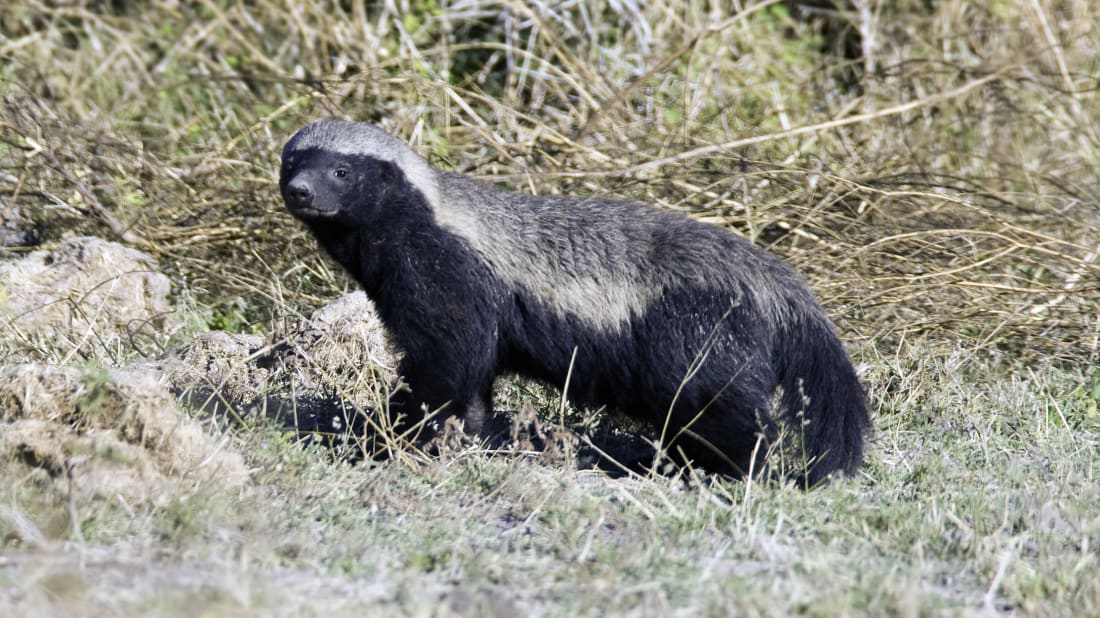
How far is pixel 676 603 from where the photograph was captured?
2998 mm

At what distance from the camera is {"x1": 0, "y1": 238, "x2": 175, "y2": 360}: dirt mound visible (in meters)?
5.53

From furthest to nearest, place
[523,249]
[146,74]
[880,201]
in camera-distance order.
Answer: [146,74] → [880,201] → [523,249]

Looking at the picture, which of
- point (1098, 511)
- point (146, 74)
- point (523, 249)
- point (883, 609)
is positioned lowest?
point (1098, 511)

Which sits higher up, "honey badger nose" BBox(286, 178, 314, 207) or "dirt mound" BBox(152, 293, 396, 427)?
"honey badger nose" BBox(286, 178, 314, 207)

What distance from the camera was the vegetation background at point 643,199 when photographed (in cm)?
317

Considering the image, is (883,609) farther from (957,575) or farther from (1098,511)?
(1098,511)

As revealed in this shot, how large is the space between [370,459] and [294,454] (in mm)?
251

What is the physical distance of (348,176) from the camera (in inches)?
174

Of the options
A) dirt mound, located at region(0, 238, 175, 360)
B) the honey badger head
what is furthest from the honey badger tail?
dirt mound, located at region(0, 238, 175, 360)

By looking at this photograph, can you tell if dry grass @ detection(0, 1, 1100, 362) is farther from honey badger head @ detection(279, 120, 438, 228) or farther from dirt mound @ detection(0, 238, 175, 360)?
honey badger head @ detection(279, 120, 438, 228)

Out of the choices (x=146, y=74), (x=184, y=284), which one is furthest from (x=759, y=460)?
(x=146, y=74)

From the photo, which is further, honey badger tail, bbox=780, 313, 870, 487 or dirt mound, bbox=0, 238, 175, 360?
dirt mound, bbox=0, 238, 175, 360

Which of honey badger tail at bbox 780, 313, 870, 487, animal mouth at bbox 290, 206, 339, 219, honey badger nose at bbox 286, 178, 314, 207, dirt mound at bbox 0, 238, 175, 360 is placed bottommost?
honey badger tail at bbox 780, 313, 870, 487

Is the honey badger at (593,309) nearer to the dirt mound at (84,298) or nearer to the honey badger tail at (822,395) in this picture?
the honey badger tail at (822,395)
